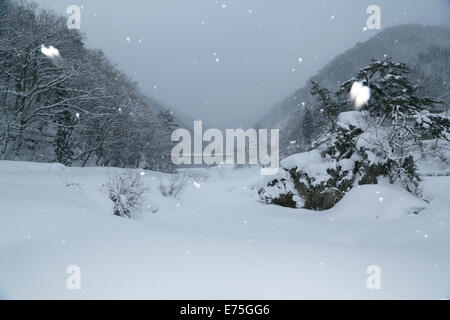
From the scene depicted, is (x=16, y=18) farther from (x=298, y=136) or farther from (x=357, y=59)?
(x=357, y=59)

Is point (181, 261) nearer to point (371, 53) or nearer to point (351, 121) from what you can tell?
point (351, 121)

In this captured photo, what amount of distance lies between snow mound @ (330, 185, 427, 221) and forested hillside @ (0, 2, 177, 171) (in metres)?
12.6

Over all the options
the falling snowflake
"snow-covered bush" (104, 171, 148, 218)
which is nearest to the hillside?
the falling snowflake

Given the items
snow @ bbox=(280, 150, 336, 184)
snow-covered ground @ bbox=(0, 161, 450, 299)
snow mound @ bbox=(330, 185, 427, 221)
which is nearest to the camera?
snow-covered ground @ bbox=(0, 161, 450, 299)

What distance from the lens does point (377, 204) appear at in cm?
647

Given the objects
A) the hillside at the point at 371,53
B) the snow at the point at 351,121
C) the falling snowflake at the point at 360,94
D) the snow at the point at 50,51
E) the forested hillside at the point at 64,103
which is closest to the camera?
the snow at the point at 351,121

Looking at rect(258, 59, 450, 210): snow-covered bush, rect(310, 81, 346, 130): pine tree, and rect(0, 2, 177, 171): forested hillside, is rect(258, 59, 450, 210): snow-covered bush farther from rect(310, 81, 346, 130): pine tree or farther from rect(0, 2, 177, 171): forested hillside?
rect(0, 2, 177, 171): forested hillside

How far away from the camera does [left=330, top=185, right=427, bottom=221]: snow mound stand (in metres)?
6.02

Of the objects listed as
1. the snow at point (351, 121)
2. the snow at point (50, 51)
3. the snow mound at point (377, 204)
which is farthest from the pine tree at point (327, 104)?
the snow at point (50, 51)

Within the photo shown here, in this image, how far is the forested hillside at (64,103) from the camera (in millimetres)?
12570

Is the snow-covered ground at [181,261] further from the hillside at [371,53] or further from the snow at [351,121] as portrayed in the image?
the hillside at [371,53]

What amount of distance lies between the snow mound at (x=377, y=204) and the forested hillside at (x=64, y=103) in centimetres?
1256
